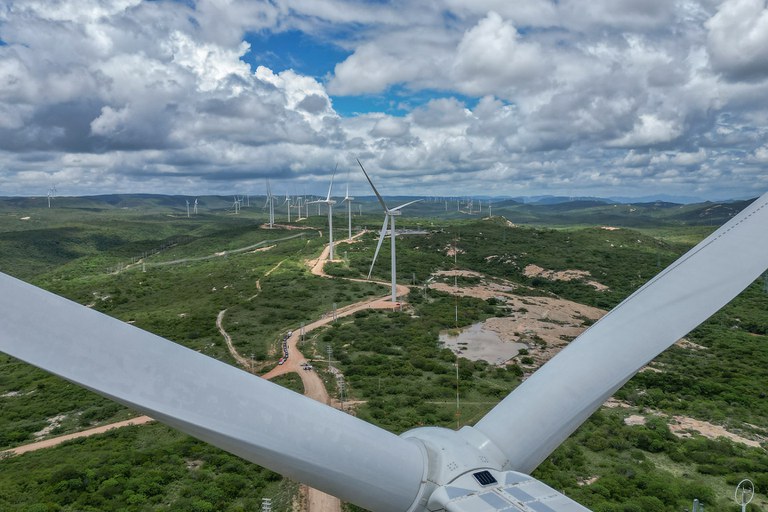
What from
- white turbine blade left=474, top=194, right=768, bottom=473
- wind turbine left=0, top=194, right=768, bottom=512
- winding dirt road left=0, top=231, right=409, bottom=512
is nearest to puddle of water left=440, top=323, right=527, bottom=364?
winding dirt road left=0, top=231, right=409, bottom=512

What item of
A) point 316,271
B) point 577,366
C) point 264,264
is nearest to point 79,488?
point 577,366

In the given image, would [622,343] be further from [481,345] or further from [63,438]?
[481,345]

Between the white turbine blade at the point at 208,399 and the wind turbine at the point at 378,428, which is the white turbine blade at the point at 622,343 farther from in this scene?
the white turbine blade at the point at 208,399

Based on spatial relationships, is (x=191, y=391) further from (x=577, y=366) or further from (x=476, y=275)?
(x=476, y=275)

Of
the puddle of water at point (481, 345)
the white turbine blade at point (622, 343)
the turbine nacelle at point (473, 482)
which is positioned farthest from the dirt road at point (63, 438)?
the white turbine blade at point (622, 343)

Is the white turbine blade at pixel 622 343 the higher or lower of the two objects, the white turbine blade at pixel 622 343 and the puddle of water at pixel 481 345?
the higher

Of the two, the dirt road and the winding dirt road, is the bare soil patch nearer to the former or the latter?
the winding dirt road
